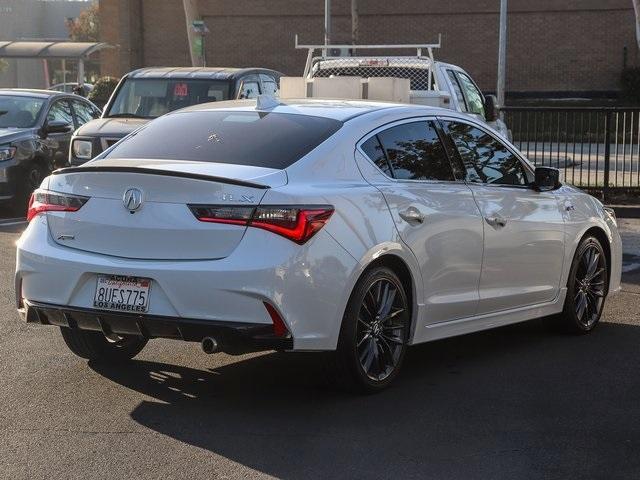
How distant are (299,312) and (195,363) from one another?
64.0 inches

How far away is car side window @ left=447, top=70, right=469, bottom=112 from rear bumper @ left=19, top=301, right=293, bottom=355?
31.7 ft

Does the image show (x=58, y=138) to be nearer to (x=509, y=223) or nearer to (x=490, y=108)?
(x=490, y=108)

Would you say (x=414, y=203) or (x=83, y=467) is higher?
(x=414, y=203)

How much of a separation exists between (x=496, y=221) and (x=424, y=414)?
1.79 meters

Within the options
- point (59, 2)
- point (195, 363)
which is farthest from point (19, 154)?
point (59, 2)

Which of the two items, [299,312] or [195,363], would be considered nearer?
[299,312]

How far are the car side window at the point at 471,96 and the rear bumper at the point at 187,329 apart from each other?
9970 millimetres

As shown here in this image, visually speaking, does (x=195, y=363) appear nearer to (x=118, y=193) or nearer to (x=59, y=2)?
(x=118, y=193)

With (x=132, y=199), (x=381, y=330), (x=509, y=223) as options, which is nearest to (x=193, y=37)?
(x=509, y=223)

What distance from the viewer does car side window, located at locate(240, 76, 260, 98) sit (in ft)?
51.7

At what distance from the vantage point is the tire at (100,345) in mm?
7109

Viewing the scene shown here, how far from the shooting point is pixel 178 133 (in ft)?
23.0

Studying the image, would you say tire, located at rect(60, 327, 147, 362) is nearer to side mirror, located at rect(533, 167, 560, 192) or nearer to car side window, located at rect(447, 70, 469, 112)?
side mirror, located at rect(533, 167, 560, 192)

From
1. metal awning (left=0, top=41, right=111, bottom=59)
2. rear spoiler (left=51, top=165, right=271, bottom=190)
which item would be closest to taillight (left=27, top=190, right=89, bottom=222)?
rear spoiler (left=51, top=165, right=271, bottom=190)
